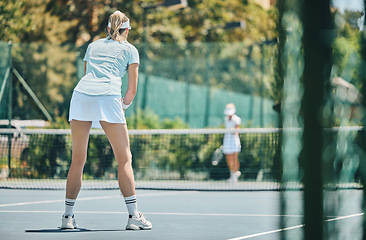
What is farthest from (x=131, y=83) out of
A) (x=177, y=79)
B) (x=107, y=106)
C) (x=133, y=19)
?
(x=133, y=19)

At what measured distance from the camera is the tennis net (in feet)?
45.9

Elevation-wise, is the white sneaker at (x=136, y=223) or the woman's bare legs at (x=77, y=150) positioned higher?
the woman's bare legs at (x=77, y=150)

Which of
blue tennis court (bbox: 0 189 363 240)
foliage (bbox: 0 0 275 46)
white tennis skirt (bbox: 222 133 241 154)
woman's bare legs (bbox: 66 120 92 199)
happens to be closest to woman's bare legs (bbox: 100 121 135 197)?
woman's bare legs (bbox: 66 120 92 199)

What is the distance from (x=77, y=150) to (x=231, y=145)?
899 centimetres

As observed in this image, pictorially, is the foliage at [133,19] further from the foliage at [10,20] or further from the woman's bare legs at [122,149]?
the woman's bare legs at [122,149]

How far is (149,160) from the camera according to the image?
1511cm

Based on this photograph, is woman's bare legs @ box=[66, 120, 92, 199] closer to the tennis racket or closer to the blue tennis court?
the blue tennis court

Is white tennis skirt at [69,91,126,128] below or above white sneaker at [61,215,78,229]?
above

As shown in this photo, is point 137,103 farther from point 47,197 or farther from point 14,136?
point 47,197

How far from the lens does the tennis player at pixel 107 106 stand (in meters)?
6.27

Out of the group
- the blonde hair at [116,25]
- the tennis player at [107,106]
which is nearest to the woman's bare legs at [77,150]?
the tennis player at [107,106]

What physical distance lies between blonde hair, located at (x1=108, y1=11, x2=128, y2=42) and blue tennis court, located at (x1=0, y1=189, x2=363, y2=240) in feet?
5.04

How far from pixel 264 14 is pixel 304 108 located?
2606 centimetres

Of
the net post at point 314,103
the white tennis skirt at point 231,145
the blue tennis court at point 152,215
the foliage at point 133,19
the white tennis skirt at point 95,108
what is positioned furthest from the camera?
the foliage at point 133,19
